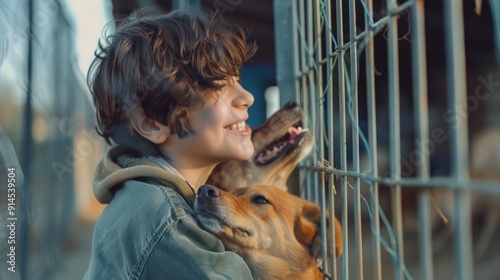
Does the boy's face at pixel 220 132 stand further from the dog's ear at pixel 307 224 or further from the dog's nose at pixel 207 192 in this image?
the dog's ear at pixel 307 224

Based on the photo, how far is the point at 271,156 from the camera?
4.99ft

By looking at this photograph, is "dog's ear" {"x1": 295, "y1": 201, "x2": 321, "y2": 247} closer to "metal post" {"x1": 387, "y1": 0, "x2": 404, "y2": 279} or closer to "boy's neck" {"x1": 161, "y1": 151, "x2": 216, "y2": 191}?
"boy's neck" {"x1": 161, "y1": 151, "x2": 216, "y2": 191}

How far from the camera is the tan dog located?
115 centimetres

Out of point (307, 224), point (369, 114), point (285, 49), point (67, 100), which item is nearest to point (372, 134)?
point (369, 114)

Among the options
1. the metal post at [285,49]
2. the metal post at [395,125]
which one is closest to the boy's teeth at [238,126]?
the metal post at [285,49]

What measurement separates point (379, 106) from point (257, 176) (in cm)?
36

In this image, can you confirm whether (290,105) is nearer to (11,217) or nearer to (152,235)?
(152,235)

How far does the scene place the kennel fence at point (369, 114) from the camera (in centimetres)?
56

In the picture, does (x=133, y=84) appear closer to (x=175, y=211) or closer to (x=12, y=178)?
(x=175, y=211)

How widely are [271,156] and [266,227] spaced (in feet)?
0.91

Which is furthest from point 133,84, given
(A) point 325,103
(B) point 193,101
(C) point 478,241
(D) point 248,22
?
(C) point 478,241

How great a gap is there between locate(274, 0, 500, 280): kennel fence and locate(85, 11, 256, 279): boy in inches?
8.0

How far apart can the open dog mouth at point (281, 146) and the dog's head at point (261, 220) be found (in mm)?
152

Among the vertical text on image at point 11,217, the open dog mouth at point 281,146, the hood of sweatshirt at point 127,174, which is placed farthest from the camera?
the vertical text on image at point 11,217
